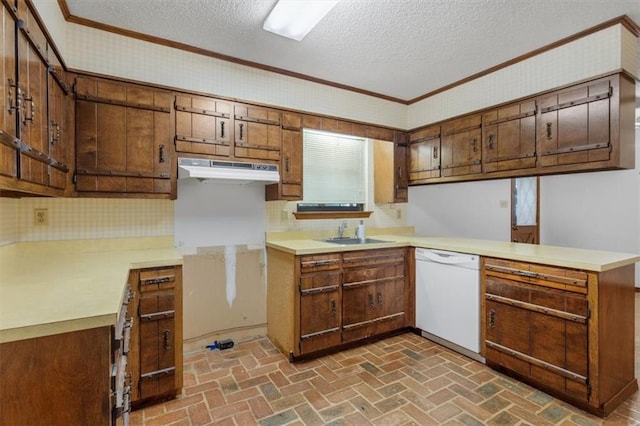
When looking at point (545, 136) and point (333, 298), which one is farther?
point (333, 298)

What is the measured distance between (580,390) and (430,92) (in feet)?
10.1

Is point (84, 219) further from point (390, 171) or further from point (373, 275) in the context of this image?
point (390, 171)

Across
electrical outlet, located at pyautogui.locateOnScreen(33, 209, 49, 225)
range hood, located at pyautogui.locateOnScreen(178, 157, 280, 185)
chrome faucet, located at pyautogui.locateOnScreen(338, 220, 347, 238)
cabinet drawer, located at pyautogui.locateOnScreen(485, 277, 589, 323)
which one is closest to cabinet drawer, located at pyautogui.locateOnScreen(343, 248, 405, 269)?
chrome faucet, located at pyautogui.locateOnScreen(338, 220, 347, 238)

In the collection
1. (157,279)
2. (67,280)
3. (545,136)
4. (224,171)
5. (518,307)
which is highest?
(545,136)

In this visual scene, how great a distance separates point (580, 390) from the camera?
2.06m

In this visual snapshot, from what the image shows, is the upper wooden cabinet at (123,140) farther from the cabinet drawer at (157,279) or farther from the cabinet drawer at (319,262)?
the cabinet drawer at (319,262)

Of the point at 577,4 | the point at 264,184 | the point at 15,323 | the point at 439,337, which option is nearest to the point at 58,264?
the point at 15,323

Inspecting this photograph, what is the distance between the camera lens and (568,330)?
2.12 m

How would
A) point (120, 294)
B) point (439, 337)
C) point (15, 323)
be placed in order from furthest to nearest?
point (439, 337), point (120, 294), point (15, 323)

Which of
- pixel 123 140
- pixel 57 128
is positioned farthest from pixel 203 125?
pixel 57 128

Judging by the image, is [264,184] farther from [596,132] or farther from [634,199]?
[634,199]

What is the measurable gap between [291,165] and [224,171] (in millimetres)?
715

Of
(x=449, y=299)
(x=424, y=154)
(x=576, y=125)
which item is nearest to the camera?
(x=576, y=125)

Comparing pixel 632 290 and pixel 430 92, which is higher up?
pixel 430 92
